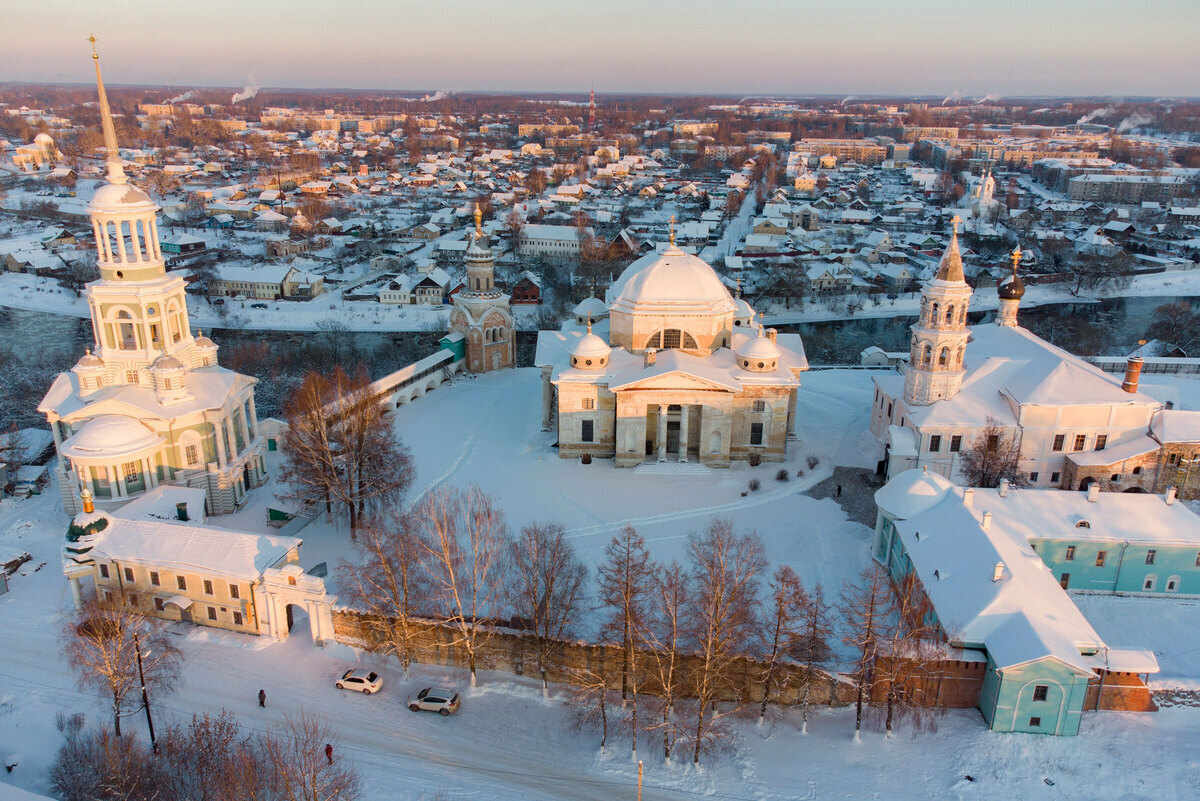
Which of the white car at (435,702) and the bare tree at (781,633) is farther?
the white car at (435,702)

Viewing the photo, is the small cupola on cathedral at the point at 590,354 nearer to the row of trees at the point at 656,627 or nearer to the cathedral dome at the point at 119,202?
the row of trees at the point at 656,627

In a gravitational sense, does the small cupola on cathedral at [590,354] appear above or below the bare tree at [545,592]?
above

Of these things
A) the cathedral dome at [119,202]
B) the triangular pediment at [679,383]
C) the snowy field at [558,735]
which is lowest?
the snowy field at [558,735]

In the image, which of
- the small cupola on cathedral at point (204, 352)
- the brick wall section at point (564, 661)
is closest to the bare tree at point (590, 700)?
the brick wall section at point (564, 661)

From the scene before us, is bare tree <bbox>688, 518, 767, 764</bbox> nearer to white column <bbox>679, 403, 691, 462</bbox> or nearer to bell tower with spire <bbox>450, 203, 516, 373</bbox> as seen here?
white column <bbox>679, 403, 691, 462</bbox>

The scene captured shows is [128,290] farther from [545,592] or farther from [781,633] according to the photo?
[781,633]

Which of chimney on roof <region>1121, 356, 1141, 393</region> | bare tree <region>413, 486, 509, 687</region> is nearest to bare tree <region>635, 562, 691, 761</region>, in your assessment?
bare tree <region>413, 486, 509, 687</region>

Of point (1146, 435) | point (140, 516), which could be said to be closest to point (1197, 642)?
point (1146, 435)
